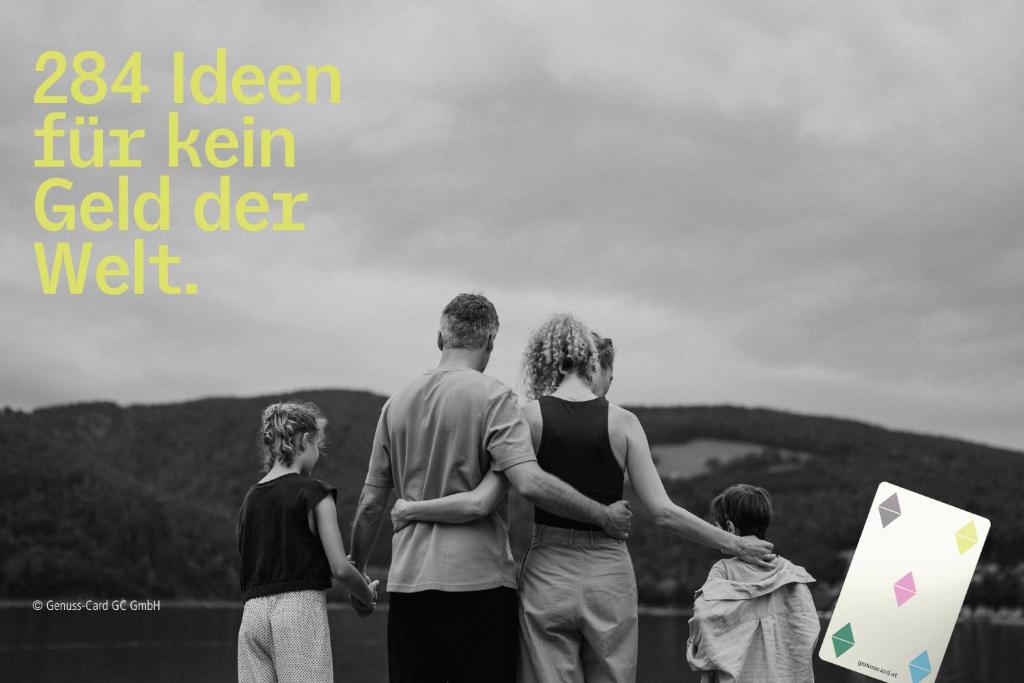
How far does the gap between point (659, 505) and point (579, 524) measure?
36 centimetres

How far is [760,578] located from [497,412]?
4.29 feet

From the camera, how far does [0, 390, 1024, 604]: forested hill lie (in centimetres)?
12125

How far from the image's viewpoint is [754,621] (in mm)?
4684

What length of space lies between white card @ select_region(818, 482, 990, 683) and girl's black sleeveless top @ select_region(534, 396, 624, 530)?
1037 millimetres

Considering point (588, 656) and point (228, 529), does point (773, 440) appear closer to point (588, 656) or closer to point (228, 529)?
point (228, 529)

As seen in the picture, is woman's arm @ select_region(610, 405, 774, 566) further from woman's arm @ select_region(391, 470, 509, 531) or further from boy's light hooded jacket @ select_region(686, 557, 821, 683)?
woman's arm @ select_region(391, 470, 509, 531)

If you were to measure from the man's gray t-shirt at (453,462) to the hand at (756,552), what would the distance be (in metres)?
0.97

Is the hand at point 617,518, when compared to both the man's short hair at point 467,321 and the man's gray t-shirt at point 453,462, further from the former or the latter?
the man's short hair at point 467,321

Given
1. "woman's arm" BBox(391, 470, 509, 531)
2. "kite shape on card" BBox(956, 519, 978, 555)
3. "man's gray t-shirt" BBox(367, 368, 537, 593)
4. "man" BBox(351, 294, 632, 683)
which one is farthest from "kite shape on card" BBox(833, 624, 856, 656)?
"woman's arm" BBox(391, 470, 509, 531)

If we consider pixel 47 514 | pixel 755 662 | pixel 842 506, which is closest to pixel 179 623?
pixel 47 514

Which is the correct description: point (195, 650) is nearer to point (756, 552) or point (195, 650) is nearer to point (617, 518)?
point (756, 552)

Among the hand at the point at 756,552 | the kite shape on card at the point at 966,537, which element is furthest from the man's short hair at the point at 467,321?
the kite shape on card at the point at 966,537

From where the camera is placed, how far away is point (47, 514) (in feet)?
423

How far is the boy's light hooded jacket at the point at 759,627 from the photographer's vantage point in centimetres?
466
